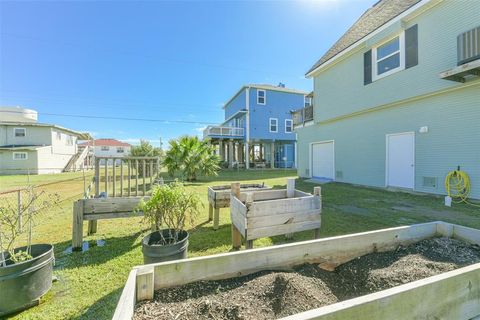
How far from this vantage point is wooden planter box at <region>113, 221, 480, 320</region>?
1.17 metres

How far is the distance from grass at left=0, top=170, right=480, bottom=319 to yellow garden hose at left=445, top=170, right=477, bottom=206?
42cm

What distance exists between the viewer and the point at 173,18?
10.8 meters

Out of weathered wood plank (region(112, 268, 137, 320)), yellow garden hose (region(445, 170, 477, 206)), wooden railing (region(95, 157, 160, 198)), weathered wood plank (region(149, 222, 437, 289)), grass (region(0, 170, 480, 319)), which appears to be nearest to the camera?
weathered wood plank (region(112, 268, 137, 320))

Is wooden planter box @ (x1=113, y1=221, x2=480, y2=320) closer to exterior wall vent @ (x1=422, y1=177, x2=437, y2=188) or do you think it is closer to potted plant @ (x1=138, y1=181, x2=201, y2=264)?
potted plant @ (x1=138, y1=181, x2=201, y2=264)

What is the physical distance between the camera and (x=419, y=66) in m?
7.14

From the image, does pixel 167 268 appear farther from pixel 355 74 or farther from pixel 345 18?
pixel 345 18

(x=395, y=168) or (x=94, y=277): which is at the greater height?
(x=395, y=168)

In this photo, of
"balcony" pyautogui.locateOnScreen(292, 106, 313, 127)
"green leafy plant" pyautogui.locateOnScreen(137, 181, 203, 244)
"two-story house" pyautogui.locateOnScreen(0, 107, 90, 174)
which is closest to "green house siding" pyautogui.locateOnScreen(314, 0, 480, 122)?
"balcony" pyautogui.locateOnScreen(292, 106, 313, 127)

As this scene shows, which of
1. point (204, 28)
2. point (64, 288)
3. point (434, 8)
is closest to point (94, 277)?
point (64, 288)

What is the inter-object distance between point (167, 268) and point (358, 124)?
10455 millimetres

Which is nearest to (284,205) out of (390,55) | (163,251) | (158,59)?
(163,251)

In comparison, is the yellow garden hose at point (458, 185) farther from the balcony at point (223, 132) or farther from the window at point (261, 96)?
the window at point (261, 96)

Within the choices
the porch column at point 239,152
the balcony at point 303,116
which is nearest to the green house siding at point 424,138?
the balcony at point 303,116

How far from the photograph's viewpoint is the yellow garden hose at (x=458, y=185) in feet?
19.8
